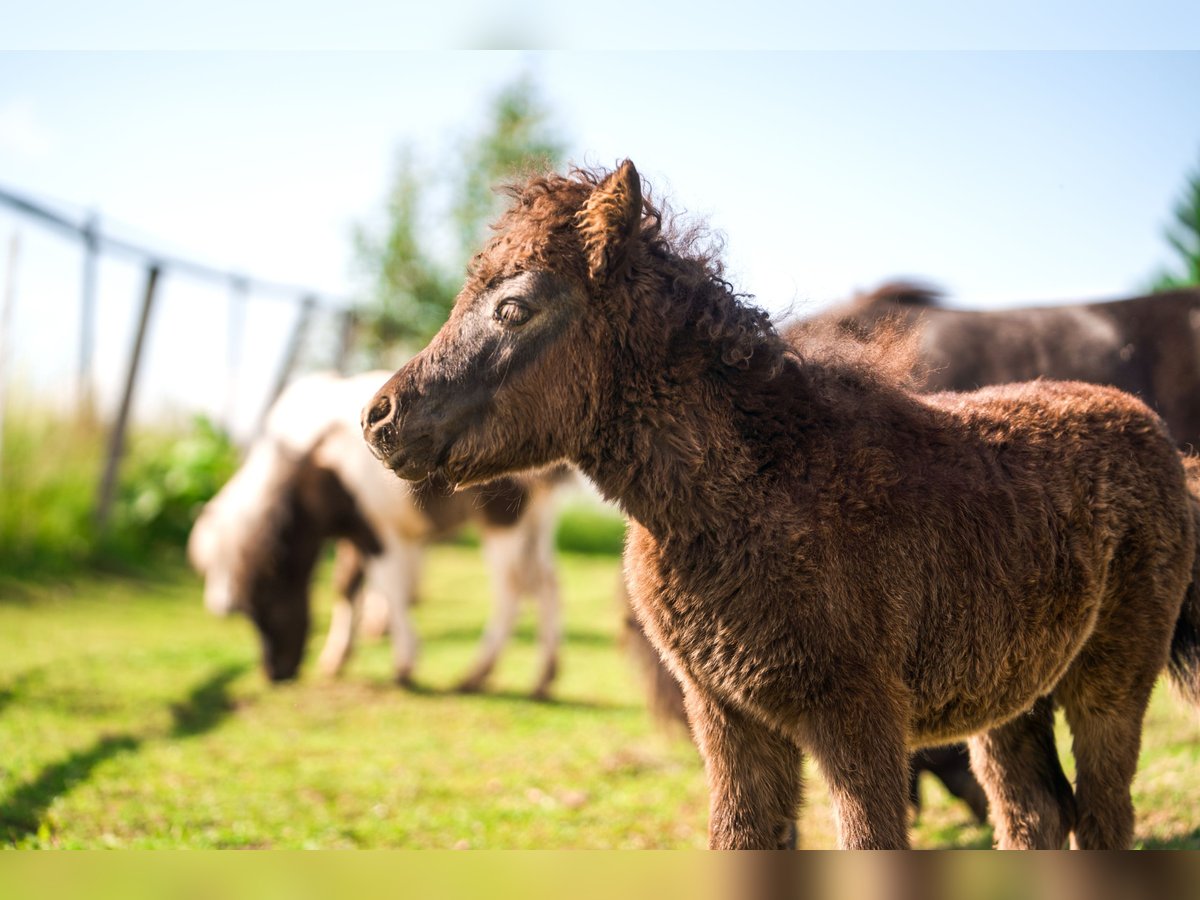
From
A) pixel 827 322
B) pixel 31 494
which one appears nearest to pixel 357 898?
pixel 827 322

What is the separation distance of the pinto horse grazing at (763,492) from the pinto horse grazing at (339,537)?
253 inches

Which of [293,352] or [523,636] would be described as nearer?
[523,636]

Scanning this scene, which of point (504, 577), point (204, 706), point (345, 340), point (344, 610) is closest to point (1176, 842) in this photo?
point (504, 577)

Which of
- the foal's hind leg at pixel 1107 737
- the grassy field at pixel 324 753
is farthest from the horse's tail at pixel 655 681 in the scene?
the foal's hind leg at pixel 1107 737

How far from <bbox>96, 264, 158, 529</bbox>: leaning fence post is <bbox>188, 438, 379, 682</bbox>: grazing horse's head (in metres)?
2.95

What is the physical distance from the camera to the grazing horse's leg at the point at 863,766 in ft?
8.75

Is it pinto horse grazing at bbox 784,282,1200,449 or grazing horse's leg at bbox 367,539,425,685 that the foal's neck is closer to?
pinto horse grazing at bbox 784,282,1200,449

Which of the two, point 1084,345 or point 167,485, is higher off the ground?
point 1084,345

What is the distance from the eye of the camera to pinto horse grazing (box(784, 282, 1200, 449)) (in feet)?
18.7

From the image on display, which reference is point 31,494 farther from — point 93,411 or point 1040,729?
point 1040,729

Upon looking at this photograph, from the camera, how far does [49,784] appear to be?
218 inches

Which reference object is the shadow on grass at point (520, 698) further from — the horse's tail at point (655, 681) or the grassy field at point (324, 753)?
the horse's tail at point (655, 681)

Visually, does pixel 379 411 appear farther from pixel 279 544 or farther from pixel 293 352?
pixel 293 352

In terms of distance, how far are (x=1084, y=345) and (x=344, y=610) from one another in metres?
7.27
